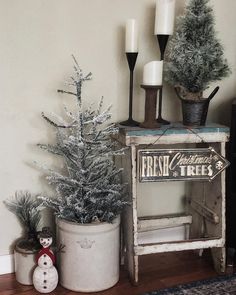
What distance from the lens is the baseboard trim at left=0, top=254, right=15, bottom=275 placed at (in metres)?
2.01

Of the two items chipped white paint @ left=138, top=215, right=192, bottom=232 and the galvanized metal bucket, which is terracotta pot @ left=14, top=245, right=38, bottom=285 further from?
the galvanized metal bucket

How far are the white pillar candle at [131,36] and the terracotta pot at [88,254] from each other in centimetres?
77

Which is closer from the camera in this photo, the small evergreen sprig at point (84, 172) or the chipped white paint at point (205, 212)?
the small evergreen sprig at point (84, 172)

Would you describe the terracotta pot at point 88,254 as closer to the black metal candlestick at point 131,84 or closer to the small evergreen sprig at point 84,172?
the small evergreen sprig at point 84,172

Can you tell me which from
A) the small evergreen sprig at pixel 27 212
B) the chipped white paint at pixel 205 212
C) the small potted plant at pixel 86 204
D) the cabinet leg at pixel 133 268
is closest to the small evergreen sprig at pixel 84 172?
the small potted plant at pixel 86 204

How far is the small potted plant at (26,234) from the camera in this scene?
6.23 feet

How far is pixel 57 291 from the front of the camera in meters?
1.87

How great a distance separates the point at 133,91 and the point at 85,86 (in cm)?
25

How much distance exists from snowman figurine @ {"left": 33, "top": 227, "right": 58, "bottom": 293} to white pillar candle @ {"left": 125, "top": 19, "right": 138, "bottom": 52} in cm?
90

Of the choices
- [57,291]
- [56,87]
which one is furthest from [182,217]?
[56,87]

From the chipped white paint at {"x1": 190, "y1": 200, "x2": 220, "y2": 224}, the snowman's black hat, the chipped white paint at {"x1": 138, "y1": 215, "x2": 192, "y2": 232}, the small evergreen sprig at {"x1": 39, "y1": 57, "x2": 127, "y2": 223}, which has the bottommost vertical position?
the chipped white paint at {"x1": 138, "y1": 215, "x2": 192, "y2": 232}

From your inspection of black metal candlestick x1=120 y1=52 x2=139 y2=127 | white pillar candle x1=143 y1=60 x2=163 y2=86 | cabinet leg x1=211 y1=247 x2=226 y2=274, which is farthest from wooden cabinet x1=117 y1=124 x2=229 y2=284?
white pillar candle x1=143 y1=60 x2=163 y2=86

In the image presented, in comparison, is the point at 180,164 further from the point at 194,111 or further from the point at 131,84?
the point at 131,84

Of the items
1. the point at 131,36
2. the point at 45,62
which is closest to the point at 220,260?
the point at 131,36
